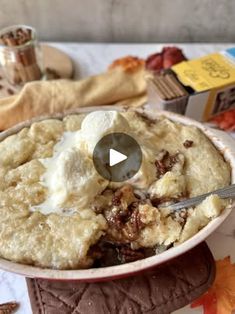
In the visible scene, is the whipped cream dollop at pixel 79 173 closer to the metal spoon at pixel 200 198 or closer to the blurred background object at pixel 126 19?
the metal spoon at pixel 200 198

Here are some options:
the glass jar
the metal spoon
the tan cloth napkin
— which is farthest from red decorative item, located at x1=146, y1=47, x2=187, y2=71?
the metal spoon

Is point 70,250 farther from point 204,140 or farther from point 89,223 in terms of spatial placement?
point 204,140

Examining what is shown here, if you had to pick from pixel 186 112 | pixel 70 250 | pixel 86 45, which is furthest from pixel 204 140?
pixel 86 45

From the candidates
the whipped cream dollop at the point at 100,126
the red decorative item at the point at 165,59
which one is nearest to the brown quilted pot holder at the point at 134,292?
the whipped cream dollop at the point at 100,126

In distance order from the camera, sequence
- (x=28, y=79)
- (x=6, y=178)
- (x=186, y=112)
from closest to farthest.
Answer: (x=6, y=178) → (x=186, y=112) → (x=28, y=79)

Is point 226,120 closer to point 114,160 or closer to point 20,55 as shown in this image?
point 114,160
